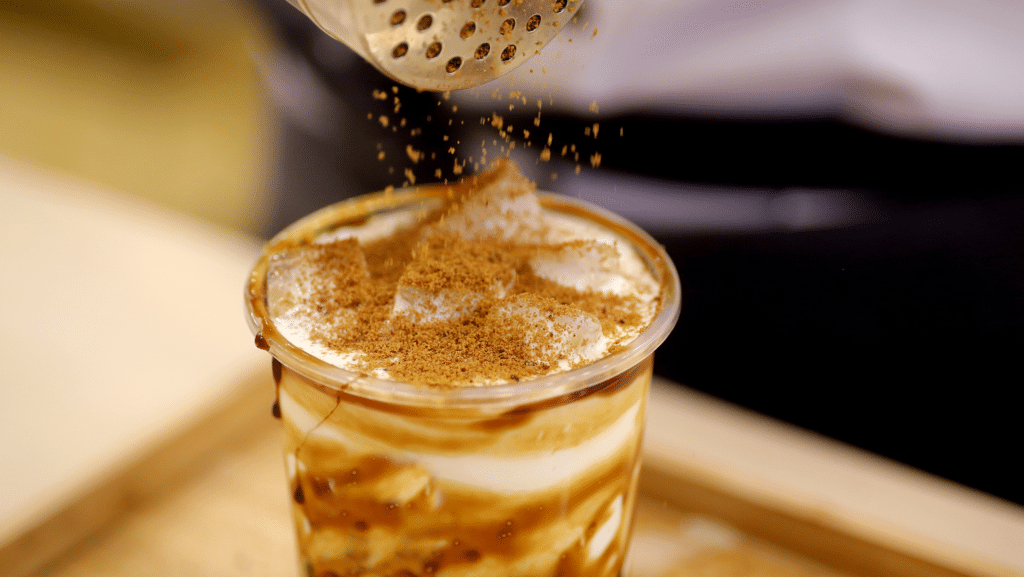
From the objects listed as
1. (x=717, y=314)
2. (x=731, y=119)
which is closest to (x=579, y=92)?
(x=731, y=119)

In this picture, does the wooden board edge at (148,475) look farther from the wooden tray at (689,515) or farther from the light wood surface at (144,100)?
the light wood surface at (144,100)

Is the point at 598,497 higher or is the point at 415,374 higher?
the point at 415,374

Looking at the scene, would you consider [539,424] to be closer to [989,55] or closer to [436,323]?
[436,323]

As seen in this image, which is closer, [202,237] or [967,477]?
[967,477]

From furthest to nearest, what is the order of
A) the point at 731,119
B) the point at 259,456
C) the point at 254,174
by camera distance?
the point at 254,174
the point at 731,119
the point at 259,456

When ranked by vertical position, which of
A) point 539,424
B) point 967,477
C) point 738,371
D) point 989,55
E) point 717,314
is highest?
point 989,55

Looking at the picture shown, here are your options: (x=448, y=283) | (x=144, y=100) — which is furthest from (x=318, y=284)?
(x=144, y=100)
